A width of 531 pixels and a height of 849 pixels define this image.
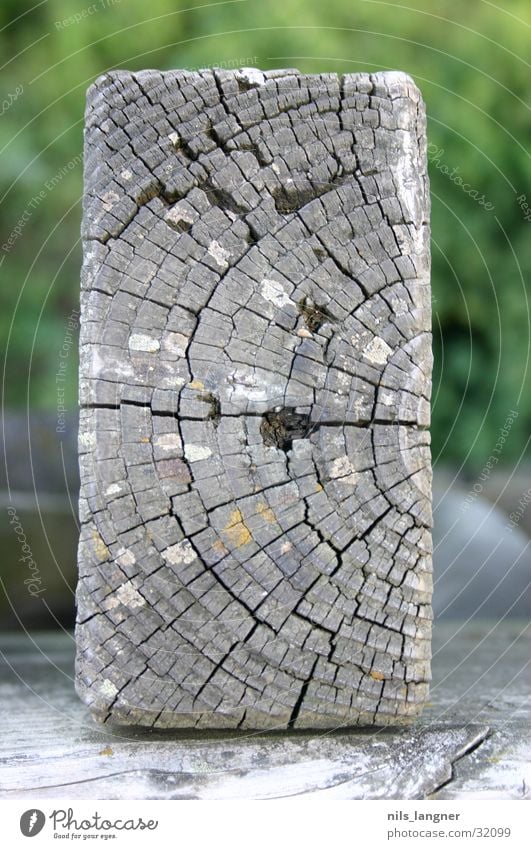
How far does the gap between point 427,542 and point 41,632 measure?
1631mm

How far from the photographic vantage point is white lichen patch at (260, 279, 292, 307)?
1.24m

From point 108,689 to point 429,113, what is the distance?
3.25 meters

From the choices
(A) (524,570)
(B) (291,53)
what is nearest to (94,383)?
(A) (524,570)

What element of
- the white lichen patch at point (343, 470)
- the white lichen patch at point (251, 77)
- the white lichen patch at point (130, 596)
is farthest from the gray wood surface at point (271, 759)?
the white lichen patch at point (251, 77)

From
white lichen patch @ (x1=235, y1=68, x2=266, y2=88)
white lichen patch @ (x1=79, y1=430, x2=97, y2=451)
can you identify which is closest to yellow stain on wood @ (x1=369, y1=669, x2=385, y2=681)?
white lichen patch @ (x1=79, y1=430, x2=97, y2=451)

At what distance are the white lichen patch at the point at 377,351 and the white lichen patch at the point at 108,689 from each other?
2.26 feet

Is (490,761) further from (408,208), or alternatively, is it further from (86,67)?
(86,67)

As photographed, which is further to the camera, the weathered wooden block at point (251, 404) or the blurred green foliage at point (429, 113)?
the blurred green foliage at point (429, 113)

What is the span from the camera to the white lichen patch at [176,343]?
4.05ft

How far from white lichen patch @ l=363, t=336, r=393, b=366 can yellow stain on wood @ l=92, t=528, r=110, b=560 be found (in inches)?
21.0

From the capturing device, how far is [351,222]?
1.26m

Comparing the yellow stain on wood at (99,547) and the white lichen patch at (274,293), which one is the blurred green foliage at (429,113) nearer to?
the white lichen patch at (274,293)

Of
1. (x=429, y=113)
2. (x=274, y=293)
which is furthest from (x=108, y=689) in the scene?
(x=429, y=113)

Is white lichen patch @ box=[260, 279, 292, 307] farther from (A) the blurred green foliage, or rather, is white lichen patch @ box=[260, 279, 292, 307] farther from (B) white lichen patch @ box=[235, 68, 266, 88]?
(A) the blurred green foliage
